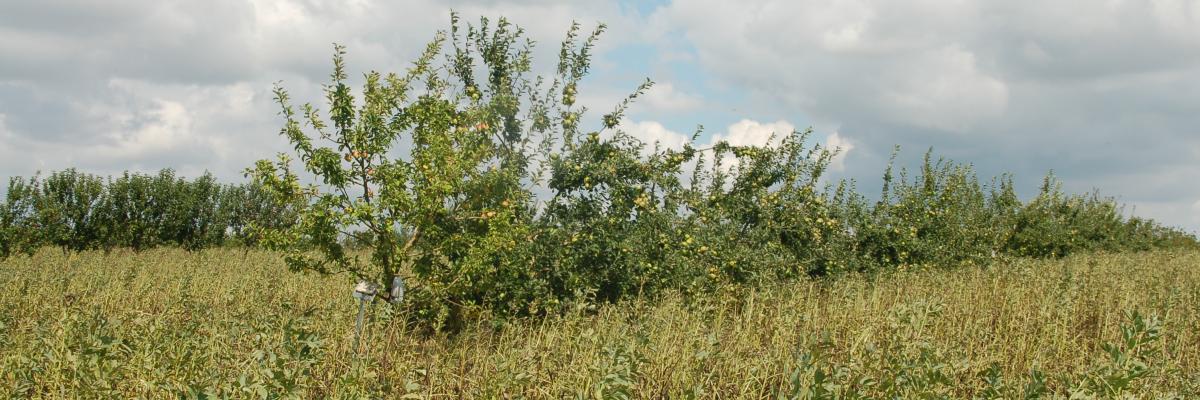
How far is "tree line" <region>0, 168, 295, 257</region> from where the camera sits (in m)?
18.3

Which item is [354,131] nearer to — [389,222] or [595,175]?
[389,222]

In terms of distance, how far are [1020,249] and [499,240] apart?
47.4 feet

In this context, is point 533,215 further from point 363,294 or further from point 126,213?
point 126,213

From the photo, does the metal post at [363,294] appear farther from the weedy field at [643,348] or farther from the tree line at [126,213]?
the tree line at [126,213]

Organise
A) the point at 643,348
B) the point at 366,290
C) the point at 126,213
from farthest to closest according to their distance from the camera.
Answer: the point at 126,213 → the point at 366,290 → the point at 643,348

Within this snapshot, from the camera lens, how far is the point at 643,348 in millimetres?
5090

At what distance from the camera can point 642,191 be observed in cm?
916

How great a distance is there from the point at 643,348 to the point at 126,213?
→ 1824 cm

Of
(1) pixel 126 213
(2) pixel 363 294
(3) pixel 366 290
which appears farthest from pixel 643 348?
(1) pixel 126 213

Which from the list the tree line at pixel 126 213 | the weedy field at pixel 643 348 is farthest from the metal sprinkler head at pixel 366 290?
the tree line at pixel 126 213

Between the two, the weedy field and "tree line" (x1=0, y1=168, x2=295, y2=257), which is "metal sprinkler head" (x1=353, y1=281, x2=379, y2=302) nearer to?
the weedy field

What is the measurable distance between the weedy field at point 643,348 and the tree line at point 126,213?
8.86 m

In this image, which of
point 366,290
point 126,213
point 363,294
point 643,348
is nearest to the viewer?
point 643,348

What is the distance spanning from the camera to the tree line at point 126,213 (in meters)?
18.3
